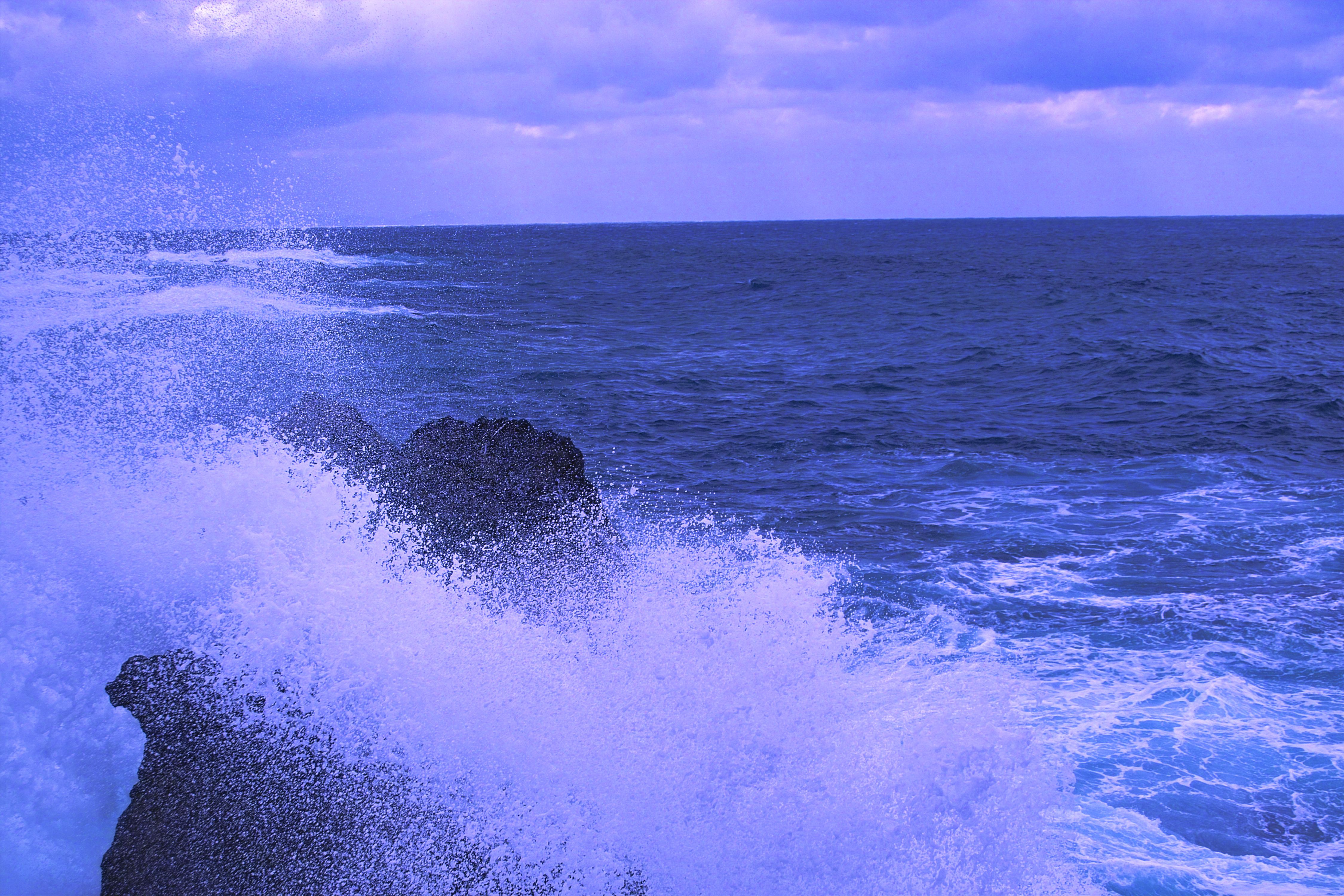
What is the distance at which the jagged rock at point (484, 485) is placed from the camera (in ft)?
26.6

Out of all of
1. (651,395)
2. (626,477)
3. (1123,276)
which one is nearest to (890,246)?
(1123,276)

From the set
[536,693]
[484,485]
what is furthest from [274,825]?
[484,485]

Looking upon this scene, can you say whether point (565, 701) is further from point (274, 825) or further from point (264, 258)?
point (264, 258)

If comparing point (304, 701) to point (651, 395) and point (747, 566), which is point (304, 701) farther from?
point (651, 395)

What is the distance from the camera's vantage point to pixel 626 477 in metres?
12.7

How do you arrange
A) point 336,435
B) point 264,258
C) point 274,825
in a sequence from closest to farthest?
→ point 274,825
point 336,435
point 264,258

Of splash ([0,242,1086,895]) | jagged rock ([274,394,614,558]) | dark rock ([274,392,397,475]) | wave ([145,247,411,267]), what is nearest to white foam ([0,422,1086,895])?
→ splash ([0,242,1086,895])

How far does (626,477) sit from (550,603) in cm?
527

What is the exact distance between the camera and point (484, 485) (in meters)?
8.51

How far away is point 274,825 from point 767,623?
13.5 feet

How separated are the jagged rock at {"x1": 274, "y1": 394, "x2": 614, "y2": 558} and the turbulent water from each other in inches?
15.1

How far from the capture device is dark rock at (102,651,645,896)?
473 centimetres

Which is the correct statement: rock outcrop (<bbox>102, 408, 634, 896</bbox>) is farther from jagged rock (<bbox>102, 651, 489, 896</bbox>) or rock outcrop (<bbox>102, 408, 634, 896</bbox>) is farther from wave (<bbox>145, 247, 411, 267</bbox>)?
wave (<bbox>145, 247, 411, 267</bbox>)

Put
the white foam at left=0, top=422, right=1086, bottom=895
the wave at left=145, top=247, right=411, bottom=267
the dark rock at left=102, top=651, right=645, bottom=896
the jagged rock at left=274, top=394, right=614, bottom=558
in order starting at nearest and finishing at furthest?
1. the dark rock at left=102, top=651, right=645, bottom=896
2. the white foam at left=0, top=422, right=1086, bottom=895
3. the jagged rock at left=274, top=394, right=614, bottom=558
4. the wave at left=145, top=247, right=411, bottom=267
